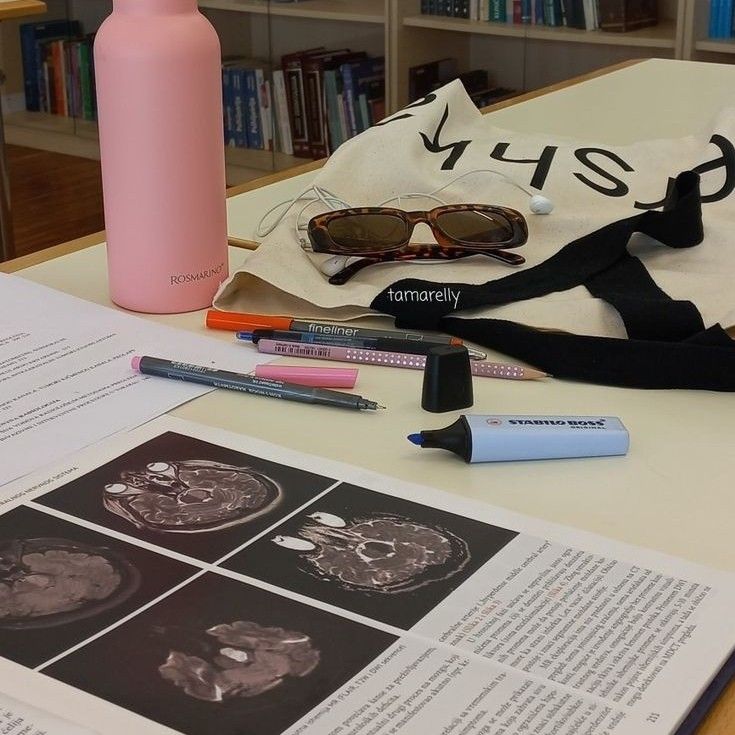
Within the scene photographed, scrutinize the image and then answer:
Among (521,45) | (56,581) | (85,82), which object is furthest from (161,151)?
(85,82)

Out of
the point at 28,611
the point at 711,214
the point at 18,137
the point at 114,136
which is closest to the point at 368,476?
the point at 28,611

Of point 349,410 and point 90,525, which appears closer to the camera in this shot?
point 90,525

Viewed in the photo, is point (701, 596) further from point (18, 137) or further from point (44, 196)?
point (18, 137)

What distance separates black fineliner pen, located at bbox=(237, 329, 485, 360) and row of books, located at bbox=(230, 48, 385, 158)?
2.89m

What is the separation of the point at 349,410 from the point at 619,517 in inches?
7.7

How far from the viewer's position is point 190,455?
0.67m

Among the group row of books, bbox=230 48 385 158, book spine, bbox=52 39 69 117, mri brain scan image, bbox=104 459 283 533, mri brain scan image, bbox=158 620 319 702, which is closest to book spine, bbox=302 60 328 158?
Result: row of books, bbox=230 48 385 158

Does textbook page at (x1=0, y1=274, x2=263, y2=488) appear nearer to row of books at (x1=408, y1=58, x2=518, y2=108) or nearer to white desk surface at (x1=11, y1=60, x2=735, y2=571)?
white desk surface at (x1=11, y1=60, x2=735, y2=571)

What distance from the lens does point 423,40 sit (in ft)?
11.8

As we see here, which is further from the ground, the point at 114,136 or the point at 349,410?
the point at 114,136

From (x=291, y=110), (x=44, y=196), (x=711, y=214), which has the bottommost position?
(x=44, y=196)

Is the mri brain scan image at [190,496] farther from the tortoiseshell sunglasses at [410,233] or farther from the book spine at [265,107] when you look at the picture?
the book spine at [265,107]

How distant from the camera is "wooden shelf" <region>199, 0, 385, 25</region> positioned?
3586 millimetres

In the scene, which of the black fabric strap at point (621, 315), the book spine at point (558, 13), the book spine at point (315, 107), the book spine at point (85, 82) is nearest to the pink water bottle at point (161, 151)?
the black fabric strap at point (621, 315)
